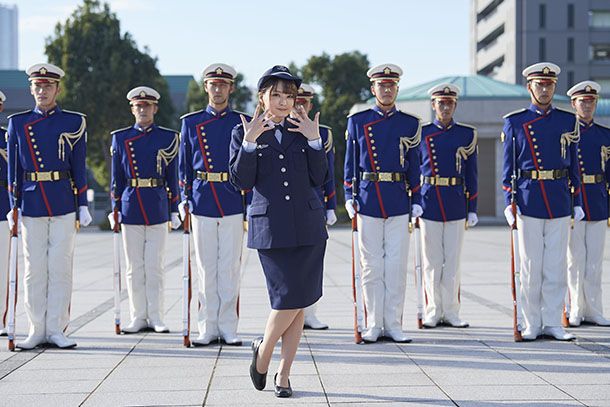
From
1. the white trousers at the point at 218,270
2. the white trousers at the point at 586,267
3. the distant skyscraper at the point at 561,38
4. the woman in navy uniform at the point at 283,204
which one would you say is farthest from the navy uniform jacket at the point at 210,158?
the distant skyscraper at the point at 561,38

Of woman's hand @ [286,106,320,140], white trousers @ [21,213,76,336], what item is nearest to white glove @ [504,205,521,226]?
woman's hand @ [286,106,320,140]

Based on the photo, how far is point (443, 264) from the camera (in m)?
9.07

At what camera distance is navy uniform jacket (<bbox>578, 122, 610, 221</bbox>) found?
9023mm

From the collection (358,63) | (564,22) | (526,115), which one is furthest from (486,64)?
(526,115)

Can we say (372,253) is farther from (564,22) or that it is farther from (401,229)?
(564,22)

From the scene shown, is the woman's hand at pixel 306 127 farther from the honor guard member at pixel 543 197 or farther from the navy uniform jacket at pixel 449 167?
the navy uniform jacket at pixel 449 167

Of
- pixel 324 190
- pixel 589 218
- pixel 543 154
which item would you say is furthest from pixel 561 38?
pixel 543 154

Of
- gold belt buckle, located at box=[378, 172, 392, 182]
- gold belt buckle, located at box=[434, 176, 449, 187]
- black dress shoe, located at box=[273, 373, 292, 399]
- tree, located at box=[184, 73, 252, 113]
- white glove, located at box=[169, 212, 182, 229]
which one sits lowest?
black dress shoe, located at box=[273, 373, 292, 399]

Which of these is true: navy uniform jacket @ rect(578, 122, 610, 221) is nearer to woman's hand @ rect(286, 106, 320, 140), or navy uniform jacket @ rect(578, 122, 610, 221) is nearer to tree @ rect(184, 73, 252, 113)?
woman's hand @ rect(286, 106, 320, 140)

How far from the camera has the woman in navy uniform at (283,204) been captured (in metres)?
5.80

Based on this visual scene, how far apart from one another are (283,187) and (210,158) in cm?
227

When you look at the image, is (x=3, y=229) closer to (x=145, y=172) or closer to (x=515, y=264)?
(x=145, y=172)

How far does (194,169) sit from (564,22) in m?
60.0

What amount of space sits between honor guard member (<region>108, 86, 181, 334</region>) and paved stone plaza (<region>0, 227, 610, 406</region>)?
0.37 m
